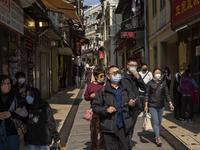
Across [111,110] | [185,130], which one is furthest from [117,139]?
[185,130]

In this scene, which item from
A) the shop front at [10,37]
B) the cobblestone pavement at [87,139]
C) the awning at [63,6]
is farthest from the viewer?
the awning at [63,6]

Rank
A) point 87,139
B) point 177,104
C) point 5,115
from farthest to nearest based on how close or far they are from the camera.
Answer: point 177,104, point 87,139, point 5,115

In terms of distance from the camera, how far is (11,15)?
7.88m

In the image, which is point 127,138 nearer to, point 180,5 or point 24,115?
point 24,115

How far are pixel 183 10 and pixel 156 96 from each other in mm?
4886

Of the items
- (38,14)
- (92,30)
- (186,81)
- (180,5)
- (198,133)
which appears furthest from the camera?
(92,30)

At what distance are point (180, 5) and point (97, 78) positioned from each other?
6318mm

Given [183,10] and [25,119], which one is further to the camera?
[183,10]

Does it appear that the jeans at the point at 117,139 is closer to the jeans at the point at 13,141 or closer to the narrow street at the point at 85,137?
the jeans at the point at 13,141

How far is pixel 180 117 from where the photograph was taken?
959cm

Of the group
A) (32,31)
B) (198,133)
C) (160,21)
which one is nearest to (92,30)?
(160,21)

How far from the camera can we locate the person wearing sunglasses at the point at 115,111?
14.1 feet

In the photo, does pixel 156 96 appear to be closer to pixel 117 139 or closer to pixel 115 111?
pixel 117 139

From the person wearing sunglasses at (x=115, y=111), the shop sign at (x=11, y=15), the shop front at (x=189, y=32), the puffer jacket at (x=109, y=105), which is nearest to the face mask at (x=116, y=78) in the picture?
the person wearing sunglasses at (x=115, y=111)
